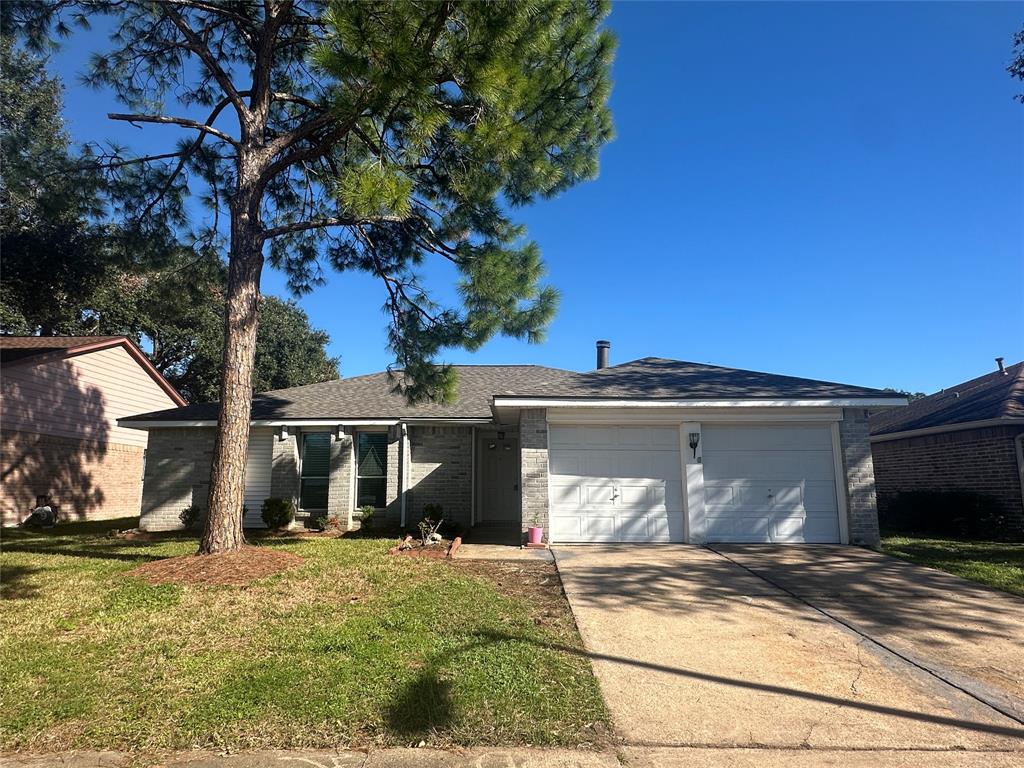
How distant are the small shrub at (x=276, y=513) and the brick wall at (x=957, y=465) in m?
14.5

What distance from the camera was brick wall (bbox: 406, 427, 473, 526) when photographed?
43.9 feet

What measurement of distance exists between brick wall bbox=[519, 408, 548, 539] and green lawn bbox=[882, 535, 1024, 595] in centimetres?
583

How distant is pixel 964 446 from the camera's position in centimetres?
1310

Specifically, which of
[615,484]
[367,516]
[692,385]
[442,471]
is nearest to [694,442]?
[692,385]

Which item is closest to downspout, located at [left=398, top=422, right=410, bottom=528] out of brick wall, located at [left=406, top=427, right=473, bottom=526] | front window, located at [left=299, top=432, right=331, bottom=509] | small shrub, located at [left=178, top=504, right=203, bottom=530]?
brick wall, located at [left=406, top=427, right=473, bottom=526]

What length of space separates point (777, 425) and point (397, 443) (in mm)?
→ 8090

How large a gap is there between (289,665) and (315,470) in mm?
9543

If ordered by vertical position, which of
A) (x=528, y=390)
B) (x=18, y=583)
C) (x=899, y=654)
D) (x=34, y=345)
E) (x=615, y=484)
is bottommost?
(x=899, y=654)

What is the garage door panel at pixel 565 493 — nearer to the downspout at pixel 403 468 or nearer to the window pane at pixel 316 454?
the downspout at pixel 403 468

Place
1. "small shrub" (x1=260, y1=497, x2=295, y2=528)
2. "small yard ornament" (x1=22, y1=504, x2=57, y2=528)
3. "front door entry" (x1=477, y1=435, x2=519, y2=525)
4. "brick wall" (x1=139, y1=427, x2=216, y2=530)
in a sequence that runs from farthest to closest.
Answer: "small yard ornament" (x1=22, y1=504, x2=57, y2=528) < "front door entry" (x1=477, y1=435, x2=519, y2=525) < "brick wall" (x1=139, y1=427, x2=216, y2=530) < "small shrub" (x1=260, y1=497, x2=295, y2=528)

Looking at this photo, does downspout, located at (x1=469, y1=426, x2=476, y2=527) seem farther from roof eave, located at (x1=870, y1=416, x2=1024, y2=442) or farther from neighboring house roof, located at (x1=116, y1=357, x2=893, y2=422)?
roof eave, located at (x1=870, y1=416, x2=1024, y2=442)

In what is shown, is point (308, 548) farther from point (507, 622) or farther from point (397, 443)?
point (507, 622)

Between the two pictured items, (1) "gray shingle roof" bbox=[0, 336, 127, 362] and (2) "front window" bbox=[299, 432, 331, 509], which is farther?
(1) "gray shingle roof" bbox=[0, 336, 127, 362]

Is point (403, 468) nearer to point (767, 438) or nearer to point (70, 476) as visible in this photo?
point (767, 438)
